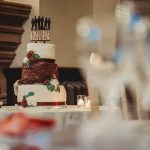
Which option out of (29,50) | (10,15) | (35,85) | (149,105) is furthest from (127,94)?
(10,15)

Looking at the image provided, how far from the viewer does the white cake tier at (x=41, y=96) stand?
1.21 meters

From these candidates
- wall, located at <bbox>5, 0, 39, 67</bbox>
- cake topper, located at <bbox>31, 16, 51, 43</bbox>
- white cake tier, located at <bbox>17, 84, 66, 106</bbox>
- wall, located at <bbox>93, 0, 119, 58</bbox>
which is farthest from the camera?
wall, located at <bbox>5, 0, 39, 67</bbox>

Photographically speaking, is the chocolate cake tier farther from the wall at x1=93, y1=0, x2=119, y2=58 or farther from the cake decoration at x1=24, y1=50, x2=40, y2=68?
the wall at x1=93, y1=0, x2=119, y2=58

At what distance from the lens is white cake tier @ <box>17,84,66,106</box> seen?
1207 millimetres

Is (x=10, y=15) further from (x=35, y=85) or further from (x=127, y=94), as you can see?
(x=127, y=94)

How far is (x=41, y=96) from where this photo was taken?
1.23 meters

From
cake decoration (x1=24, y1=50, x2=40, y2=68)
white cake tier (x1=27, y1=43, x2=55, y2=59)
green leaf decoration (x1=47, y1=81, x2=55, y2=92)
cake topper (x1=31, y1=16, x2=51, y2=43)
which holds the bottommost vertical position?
green leaf decoration (x1=47, y1=81, x2=55, y2=92)

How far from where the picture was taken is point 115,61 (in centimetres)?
Answer: 28

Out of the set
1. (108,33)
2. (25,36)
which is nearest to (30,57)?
(108,33)

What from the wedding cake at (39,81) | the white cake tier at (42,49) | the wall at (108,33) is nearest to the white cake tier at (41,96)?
the wedding cake at (39,81)

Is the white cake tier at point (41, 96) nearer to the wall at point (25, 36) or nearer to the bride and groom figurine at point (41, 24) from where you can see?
the bride and groom figurine at point (41, 24)

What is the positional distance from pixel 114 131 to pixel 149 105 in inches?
1.7

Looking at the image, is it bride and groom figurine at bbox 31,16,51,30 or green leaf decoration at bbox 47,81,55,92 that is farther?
bride and groom figurine at bbox 31,16,51,30

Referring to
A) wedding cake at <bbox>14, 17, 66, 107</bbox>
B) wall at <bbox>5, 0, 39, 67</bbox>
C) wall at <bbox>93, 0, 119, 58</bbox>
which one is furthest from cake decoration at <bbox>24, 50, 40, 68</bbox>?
wall at <bbox>5, 0, 39, 67</bbox>
